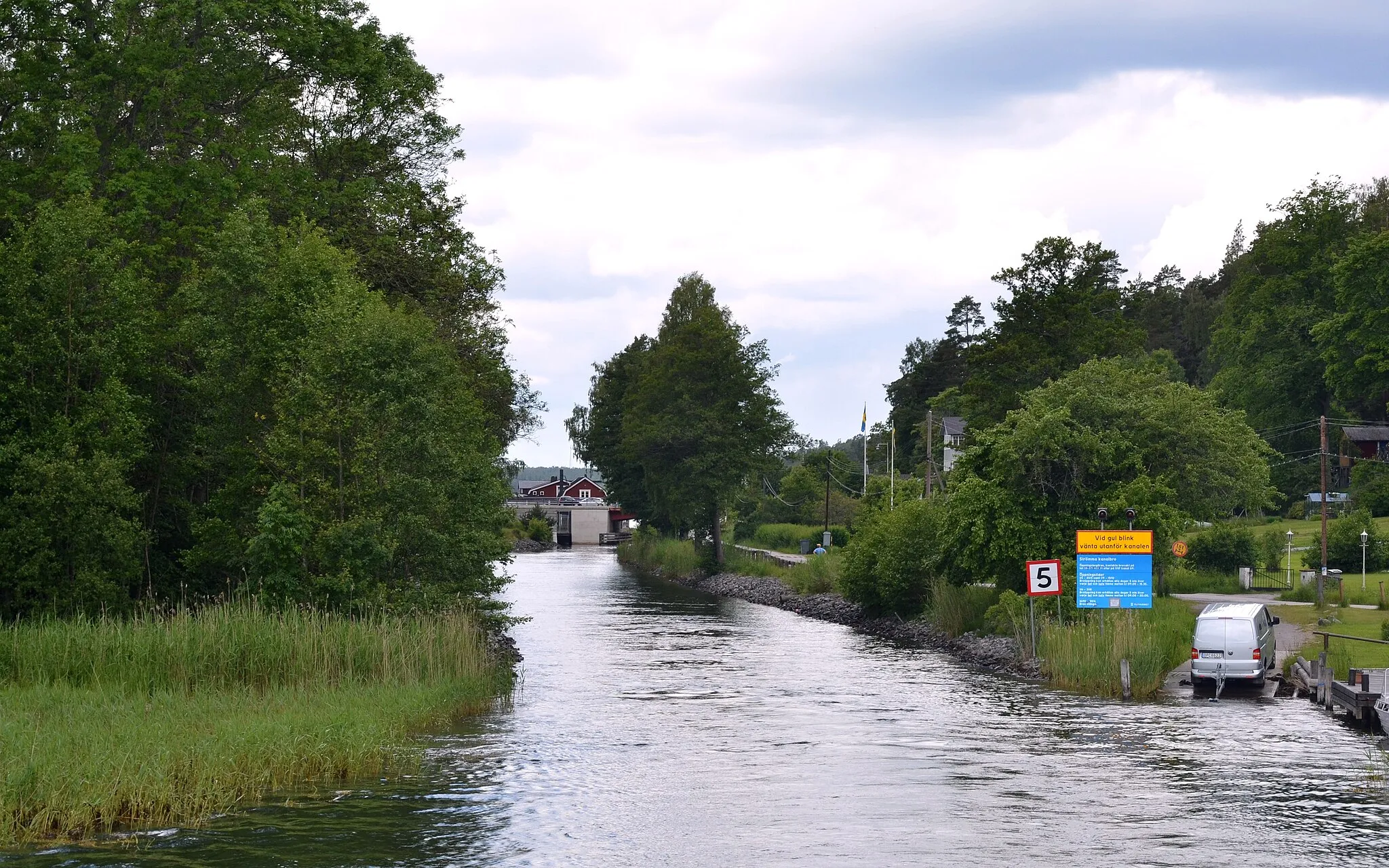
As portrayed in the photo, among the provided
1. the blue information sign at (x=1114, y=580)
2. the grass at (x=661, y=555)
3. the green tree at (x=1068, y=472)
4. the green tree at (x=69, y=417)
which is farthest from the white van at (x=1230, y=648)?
the grass at (x=661, y=555)

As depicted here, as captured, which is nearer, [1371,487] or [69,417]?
[69,417]

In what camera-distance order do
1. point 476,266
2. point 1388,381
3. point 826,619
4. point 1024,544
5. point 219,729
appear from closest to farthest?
point 219,729, point 1024,544, point 476,266, point 826,619, point 1388,381

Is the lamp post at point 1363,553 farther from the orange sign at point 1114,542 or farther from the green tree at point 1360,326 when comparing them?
the orange sign at point 1114,542

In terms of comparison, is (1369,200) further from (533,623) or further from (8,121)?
(8,121)

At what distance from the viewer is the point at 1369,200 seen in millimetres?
100812

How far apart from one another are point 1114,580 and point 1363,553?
107ft

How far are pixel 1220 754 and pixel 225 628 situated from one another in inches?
754

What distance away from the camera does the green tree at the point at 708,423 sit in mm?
92688

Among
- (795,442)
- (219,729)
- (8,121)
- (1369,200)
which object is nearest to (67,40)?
(8,121)

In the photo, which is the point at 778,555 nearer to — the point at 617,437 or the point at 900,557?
the point at 617,437

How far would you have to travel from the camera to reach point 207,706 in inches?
978

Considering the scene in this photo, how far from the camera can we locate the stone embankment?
43.8 metres

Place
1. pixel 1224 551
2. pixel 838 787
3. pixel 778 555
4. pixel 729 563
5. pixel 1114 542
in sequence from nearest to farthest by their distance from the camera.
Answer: pixel 838 787, pixel 1114 542, pixel 1224 551, pixel 729 563, pixel 778 555

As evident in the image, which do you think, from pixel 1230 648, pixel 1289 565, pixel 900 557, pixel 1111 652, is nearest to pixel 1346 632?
pixel 1230 648
